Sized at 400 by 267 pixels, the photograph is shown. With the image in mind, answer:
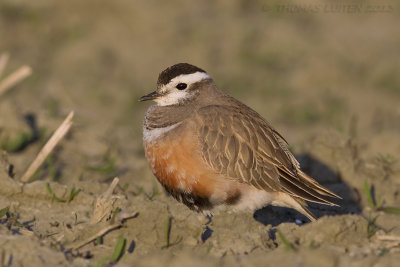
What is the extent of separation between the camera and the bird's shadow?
24.9 ft

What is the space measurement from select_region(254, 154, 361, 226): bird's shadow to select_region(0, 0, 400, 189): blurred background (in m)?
2.29

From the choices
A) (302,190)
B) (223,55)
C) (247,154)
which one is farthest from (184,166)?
(223,55)

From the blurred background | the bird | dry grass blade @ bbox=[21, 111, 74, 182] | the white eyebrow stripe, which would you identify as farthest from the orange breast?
the blurred background

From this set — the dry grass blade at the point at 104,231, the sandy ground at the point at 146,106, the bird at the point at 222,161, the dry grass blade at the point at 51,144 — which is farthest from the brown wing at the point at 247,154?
the dry grass blade at the point at 51,144

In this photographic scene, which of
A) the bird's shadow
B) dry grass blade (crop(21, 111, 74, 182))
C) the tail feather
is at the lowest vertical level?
the bird's shadow

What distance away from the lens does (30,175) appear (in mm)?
7074

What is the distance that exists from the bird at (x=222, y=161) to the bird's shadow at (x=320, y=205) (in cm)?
59

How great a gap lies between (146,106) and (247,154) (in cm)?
594

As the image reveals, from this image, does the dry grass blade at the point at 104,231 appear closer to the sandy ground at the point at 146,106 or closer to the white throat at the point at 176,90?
the sandy ground at the point at 146,106

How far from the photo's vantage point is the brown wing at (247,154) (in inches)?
268

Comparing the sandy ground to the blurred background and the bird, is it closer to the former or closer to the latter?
the blurred background

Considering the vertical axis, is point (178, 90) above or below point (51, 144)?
above

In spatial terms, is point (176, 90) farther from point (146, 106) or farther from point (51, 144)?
point (146, 106)

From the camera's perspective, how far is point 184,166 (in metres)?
6.66
